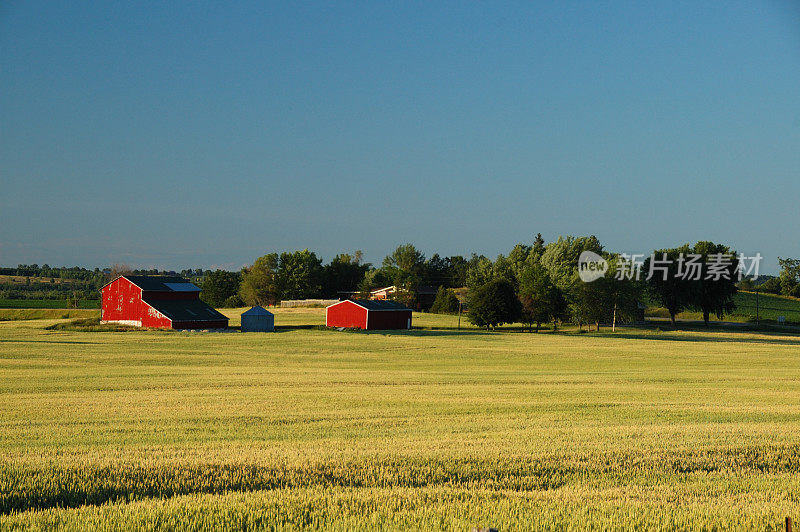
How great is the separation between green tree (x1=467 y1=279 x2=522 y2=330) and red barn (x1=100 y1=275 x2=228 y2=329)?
3119cm

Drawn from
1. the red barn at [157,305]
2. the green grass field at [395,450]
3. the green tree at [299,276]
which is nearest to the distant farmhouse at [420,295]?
the green tree at [299,276]

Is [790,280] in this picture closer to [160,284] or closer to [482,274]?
[482,274]

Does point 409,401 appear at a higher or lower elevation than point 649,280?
lower

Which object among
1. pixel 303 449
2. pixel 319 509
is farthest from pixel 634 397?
pixel 319 509

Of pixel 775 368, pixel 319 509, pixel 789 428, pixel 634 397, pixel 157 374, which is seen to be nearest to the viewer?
pixel 319 509

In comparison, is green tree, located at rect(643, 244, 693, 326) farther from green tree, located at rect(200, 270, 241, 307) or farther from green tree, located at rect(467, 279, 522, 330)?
green tree, located at rect(200, 270, 241, 307)

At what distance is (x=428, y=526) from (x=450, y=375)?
86.6 feet

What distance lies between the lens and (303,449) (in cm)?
1166

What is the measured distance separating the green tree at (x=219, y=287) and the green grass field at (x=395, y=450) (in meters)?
133

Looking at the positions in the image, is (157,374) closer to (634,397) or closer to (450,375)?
(450,375)

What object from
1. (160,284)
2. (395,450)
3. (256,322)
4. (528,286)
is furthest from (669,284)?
(395,450)

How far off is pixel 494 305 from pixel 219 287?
310 feet

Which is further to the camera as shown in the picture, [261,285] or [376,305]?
[261,285]

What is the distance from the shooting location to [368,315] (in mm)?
82375
